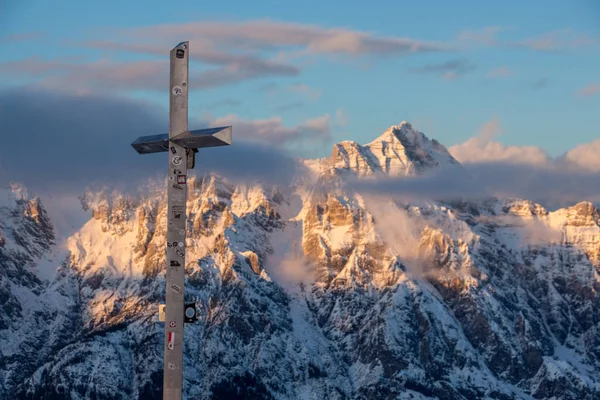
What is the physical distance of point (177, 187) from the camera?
4444 cm

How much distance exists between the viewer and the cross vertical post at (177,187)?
44.1m

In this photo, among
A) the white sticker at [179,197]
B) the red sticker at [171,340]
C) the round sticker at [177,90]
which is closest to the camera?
the red sticker at [171,340]

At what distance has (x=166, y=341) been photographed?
43812 millimetres

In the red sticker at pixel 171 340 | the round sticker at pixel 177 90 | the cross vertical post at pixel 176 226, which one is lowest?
the red sticker at pixel 171 340

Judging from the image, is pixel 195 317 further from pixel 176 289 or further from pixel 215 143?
pixel 215 143

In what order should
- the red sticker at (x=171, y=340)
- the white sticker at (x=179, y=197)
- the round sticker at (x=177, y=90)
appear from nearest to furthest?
the red sticker at (x=171, y=340), the white sticker at (x=179, y=197), the round sticker at (x=177, y=90)

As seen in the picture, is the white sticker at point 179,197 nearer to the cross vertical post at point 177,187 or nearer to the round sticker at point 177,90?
the cross vertical post at point 177,187

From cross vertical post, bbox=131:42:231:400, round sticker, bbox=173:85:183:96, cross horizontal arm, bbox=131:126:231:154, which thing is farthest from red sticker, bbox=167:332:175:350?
round sticker, bbox=173:85:183:96

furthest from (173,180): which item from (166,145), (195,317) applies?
(195,317)

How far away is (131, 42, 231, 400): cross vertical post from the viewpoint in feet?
145

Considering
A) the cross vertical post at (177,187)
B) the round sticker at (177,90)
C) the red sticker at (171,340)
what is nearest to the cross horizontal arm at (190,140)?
the cross vertical post at (177,187)

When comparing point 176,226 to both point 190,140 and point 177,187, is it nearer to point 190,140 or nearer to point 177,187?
point 177,187

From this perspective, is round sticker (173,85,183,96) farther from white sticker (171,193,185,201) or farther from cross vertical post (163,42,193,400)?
white sticker (171,193,185,201)

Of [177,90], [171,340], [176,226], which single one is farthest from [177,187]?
[171,340]
